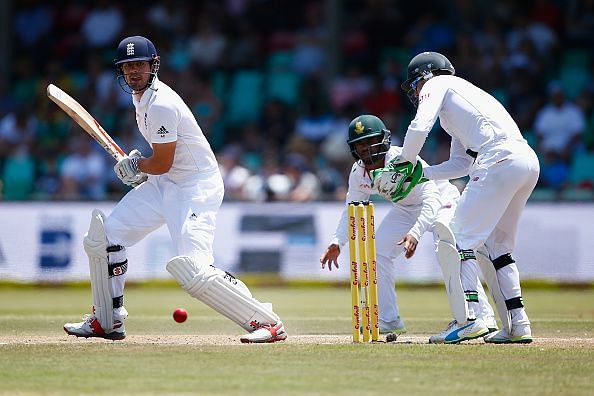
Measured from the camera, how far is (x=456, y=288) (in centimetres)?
712

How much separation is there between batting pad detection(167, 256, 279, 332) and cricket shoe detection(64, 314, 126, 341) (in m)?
0.76

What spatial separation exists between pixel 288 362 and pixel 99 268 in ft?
5.77

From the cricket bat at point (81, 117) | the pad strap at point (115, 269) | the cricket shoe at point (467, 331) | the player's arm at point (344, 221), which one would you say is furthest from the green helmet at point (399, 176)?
the cricket bat at point (81, 117)

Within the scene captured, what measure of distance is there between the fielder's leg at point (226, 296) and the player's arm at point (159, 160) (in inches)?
24.3

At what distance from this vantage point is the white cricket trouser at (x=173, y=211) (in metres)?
7.30

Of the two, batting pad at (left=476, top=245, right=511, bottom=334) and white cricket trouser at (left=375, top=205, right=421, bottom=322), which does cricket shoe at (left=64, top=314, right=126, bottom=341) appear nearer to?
white cricket trouser at (left=375, top=205, right=421, bottom=322)

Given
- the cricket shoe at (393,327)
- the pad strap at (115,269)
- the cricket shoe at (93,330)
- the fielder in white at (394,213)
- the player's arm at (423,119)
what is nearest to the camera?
the player's arm at (423,119)

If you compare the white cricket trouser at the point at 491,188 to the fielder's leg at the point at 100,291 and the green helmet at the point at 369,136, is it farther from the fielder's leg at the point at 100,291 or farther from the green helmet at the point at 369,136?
the fielder's leg at the point at 100,291

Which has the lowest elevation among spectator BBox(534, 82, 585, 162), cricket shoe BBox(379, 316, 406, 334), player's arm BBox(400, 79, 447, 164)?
cricket shoe BBox(379, 316, 406, 334)

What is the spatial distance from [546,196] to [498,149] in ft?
24.1

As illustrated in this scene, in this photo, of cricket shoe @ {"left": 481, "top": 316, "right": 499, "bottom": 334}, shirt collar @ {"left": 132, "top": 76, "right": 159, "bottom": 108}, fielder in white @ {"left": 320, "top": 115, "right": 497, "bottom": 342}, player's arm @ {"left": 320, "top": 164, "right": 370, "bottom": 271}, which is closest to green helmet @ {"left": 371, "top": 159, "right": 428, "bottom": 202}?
fielder in white @ {"left": 320, "top": 115, "right": 497, "bottom": 342}

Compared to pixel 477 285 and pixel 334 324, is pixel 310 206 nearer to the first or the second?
pixel 334 324

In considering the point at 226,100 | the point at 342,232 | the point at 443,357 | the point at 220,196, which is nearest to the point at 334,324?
the point at 342,232

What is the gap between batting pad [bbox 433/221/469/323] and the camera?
711cm
